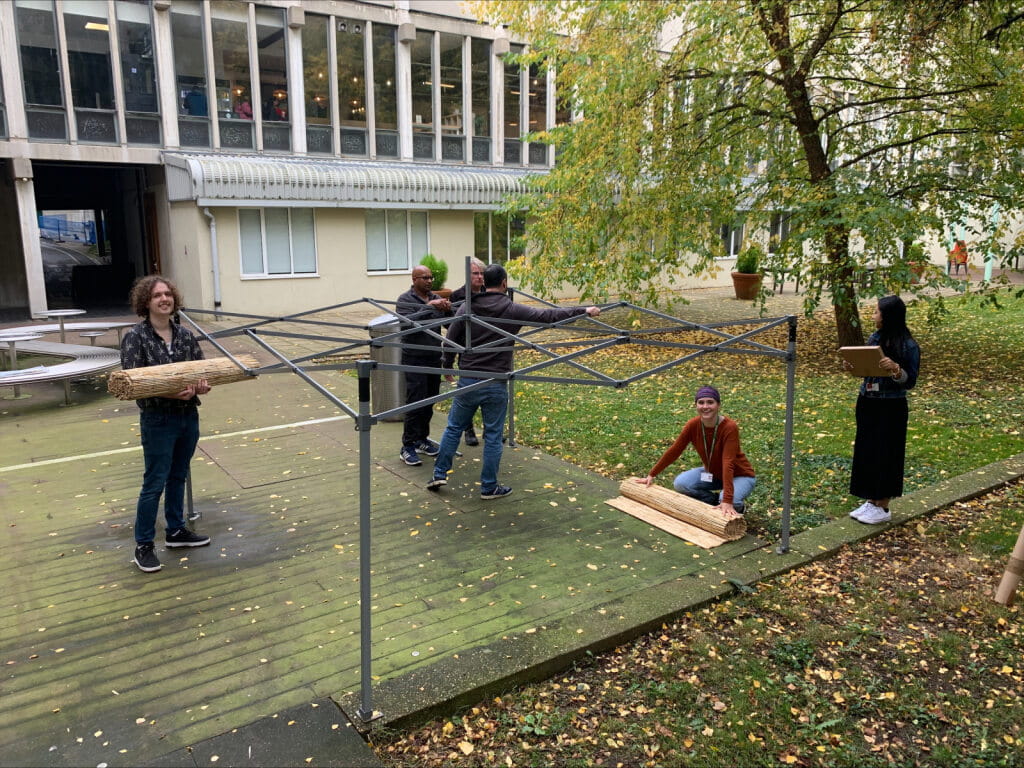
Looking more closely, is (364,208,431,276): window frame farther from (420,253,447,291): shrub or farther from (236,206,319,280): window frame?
(420,253,447,291): shrub

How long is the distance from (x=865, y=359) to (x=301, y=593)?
401 centimetres

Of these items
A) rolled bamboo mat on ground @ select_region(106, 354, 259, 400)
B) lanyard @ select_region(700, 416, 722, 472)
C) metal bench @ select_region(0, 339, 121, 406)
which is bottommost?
metal bench @ select_region(0, 339, 121, 406)

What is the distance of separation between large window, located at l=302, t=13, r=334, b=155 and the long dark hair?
1854cm

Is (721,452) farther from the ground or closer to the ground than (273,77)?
closer to the ground

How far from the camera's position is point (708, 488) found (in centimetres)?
600

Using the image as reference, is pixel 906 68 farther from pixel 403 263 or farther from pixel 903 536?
pixel 403 263

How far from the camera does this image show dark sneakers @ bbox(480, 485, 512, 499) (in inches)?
253

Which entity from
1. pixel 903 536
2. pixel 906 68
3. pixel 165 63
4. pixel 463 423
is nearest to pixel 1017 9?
pixel 906 68

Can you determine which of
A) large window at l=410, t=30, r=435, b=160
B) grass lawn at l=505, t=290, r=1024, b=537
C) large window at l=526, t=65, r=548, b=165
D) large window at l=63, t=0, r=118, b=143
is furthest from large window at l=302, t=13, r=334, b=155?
grass lawn at l=505, t=290, r=1024, b=537

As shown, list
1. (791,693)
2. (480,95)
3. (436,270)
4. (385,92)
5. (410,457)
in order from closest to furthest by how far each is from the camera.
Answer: (791,693) → (410,457) → (436,270) → (385,92) → (480,95)

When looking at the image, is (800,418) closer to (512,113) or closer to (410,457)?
(410,457)

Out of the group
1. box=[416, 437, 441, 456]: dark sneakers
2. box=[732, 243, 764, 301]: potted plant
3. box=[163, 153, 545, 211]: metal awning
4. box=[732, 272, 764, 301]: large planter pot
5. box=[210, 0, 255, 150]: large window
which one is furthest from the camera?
box=[732, 272, 764, 301]: large planter pot

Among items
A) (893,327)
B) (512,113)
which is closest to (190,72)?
(512,113)

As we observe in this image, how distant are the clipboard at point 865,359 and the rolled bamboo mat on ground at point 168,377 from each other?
3.85 metres
